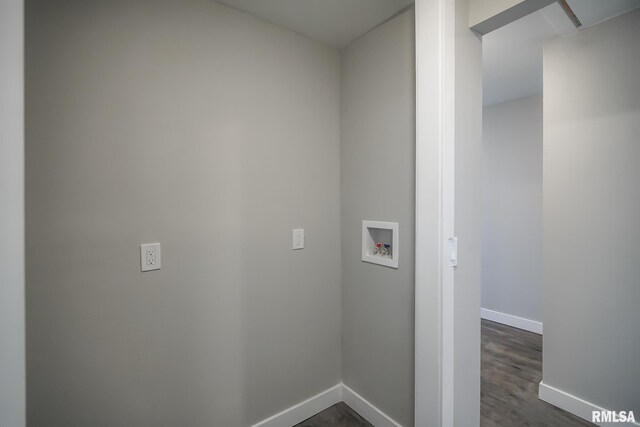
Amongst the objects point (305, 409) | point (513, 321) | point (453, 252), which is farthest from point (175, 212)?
point (513, 321)

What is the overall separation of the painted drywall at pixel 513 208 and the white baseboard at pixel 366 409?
2.37 metres

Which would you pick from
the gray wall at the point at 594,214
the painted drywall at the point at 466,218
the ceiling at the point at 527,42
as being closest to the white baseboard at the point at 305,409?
the painted drywall at the point at 466,218

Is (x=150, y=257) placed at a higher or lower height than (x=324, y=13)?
lower

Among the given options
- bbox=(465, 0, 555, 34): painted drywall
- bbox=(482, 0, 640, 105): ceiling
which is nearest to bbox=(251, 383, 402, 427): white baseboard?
bbox=(465, 0, 555, 34): painted drywall

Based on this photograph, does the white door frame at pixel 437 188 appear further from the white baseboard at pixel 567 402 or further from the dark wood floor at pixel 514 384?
the white baseboard at pixel 567 402

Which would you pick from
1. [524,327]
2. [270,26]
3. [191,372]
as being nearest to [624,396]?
[524,327]

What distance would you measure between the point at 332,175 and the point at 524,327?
9.54ft

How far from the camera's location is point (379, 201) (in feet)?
5.83

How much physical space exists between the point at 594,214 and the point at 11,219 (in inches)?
102

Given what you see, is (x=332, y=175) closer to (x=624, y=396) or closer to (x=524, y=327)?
(x=624, y=396)

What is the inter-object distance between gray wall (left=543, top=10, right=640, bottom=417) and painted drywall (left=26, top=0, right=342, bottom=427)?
58.3 inches

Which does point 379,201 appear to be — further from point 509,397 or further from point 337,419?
point 509,397

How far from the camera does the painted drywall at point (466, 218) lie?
4.40 ft

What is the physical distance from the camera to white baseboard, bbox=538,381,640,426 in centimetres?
182
